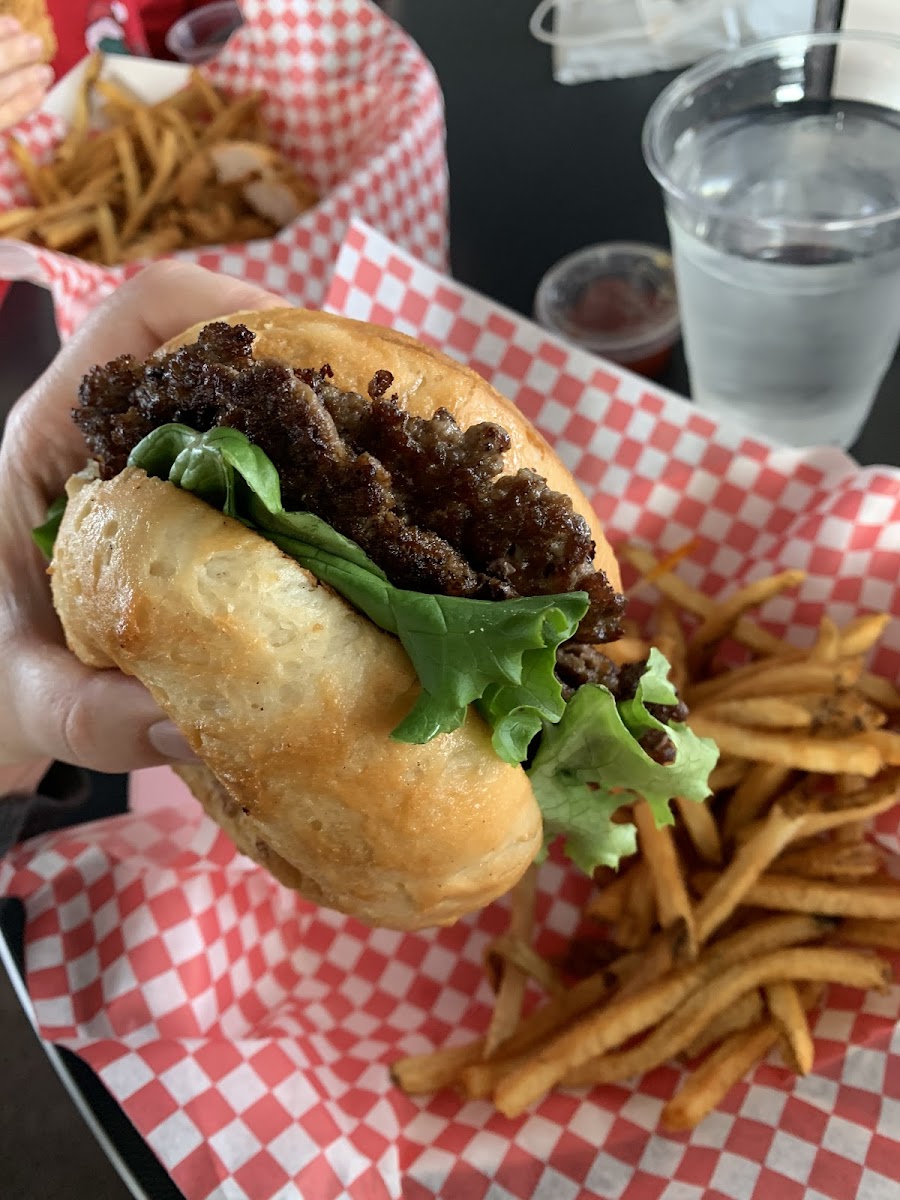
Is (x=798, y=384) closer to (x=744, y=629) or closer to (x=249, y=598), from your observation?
(x=744, y=629)

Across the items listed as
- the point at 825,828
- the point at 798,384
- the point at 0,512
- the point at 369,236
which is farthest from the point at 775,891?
the point at 369,236

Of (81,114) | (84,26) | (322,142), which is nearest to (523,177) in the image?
(322,142)

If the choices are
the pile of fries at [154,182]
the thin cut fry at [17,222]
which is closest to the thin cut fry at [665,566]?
the pile of fries at [154,182]

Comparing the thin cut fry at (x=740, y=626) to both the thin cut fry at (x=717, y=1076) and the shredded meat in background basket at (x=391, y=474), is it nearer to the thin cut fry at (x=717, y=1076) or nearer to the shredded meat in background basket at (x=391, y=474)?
the thin cut fry at (x=717, y=1076)

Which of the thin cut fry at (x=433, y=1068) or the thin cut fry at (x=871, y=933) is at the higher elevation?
the thin cut fry at (x=871, y=933)

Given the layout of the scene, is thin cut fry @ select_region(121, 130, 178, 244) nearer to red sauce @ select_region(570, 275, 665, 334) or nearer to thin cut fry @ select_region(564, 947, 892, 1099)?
red sauce @ select_region(570, 275, 665, 334)

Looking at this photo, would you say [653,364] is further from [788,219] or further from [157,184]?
[157,184]
